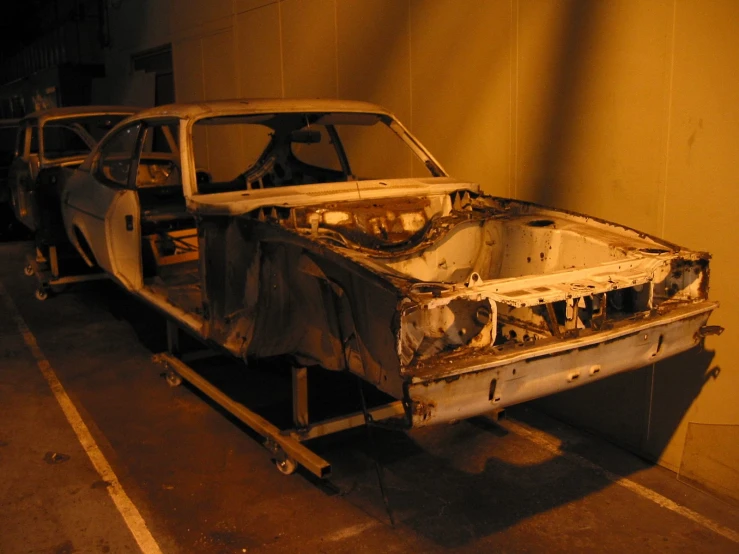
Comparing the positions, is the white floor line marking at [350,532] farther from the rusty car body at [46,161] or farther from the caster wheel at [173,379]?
the rusty car body at [46,161]

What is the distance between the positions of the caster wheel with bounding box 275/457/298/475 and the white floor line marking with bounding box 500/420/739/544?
1.45 meters

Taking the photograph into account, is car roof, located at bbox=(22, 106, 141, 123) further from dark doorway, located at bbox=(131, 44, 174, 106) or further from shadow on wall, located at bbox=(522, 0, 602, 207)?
shadow on wall, located at bbox=(522, 0, 602, 207)

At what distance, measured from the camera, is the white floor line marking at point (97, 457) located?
3107 mm

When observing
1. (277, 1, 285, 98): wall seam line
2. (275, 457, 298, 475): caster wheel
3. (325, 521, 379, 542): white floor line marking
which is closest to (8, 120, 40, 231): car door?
(277, 1, 285, 98): wall seam line

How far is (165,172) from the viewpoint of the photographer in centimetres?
714

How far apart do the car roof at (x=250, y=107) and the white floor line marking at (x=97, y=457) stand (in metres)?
2.00

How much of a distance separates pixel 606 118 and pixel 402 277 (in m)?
2.02

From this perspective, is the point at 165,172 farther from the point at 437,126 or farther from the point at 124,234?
the point at 437,126

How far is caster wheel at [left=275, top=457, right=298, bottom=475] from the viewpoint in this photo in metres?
3.59

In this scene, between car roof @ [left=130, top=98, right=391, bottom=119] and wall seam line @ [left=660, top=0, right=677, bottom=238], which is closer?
wall seam line @ [left=660, top=0, right=677, bottom=238]

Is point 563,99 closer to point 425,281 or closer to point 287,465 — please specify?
point 425,281

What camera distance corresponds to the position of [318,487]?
3557 mm

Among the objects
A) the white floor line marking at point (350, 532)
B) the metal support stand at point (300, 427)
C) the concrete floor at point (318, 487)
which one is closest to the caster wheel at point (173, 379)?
the concrete floor at point (318, 487)

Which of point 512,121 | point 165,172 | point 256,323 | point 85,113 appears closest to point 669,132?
point 512,121
